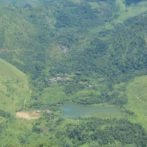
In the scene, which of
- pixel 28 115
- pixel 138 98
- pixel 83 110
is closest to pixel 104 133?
pixel 83 110

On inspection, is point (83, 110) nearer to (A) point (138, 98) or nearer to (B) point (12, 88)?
(A) point (138, 98)

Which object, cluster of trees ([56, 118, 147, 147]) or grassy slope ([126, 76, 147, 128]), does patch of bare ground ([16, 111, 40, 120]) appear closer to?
cluster of trees ([56, 118, 147, 147])

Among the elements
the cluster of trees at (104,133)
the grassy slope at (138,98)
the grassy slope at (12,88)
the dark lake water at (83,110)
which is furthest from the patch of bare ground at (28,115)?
the grassy slope at (138,98)

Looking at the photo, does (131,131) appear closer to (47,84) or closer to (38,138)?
(38,138)

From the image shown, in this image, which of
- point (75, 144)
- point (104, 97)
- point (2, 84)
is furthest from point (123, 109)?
point (2, 84)

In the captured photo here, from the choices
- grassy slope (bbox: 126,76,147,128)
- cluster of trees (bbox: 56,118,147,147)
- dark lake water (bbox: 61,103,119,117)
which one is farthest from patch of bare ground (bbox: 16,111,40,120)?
grassy slope (bbox: 126,76,147,128)
